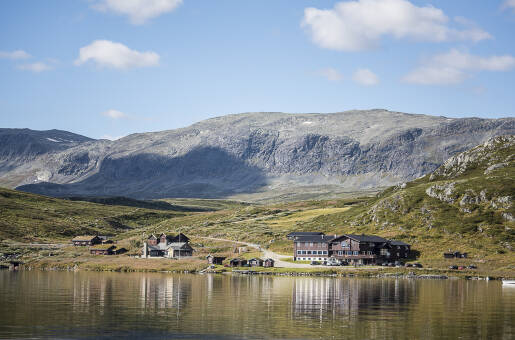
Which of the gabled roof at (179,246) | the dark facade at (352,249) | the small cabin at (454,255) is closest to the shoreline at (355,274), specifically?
the small cabin at (454,255)

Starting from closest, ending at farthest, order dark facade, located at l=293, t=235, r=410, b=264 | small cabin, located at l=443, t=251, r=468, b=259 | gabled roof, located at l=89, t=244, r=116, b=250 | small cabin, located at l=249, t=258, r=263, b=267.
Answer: small cabin, located at l=249, t=258, r=263, b=267, small cabin, located at l=443, t=251, r=468, b=259, dark facade, located at l=293, t=235, r=410, b=264, gabled roof, located at l=89, t=244, r=116, b=250

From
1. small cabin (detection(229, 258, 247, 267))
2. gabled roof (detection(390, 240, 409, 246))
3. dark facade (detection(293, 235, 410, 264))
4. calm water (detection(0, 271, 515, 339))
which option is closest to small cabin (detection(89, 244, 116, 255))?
small cabin (detection(229, 258, 247, 267))

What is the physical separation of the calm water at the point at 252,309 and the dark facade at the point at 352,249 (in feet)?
126

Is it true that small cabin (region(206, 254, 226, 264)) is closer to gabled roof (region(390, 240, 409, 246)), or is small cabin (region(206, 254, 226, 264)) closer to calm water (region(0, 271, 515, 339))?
calm water (region(0, 271, 515, 339))

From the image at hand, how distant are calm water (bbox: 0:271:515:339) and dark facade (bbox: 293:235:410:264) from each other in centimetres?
3833

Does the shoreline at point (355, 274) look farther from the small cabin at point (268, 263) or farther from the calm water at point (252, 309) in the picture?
the calm water at point (252, 309)

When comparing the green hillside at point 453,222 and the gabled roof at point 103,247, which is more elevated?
the green hillside at point 453,222

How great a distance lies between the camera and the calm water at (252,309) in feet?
200

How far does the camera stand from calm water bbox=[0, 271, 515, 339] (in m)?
61.0

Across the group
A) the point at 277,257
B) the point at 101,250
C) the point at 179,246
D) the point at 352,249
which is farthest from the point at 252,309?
the point at 101,250

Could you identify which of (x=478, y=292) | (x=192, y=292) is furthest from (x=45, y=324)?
(x=478, y=292)

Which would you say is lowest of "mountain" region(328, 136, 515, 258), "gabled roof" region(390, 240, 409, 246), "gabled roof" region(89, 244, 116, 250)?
"gabled roof" region(89, 244, 116, 250)

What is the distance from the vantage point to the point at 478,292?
4038 inches

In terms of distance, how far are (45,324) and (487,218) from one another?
134 metres
